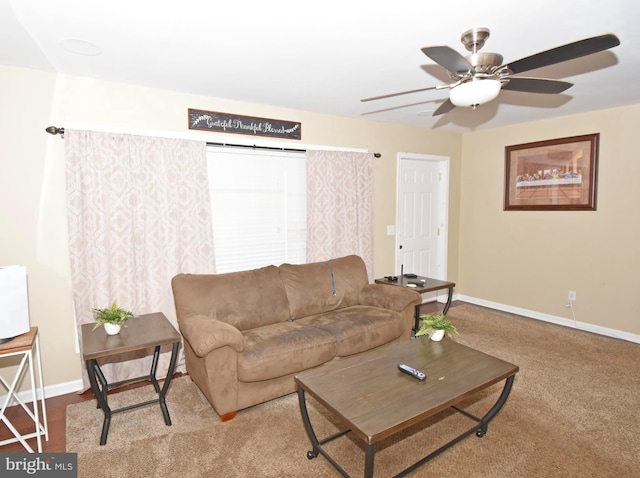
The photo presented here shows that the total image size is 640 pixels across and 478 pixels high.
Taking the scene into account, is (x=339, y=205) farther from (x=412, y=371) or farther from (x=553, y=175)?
(x=553, y=175)

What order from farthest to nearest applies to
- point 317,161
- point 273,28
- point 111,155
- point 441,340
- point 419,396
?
point 317,161 → point 111,155 → point 441,340 → point 273,28 → point 419,396

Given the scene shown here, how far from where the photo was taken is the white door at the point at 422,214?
496 cm

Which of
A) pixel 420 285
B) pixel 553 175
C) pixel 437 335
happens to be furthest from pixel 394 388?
pixel 553 175

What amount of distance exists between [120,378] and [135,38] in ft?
8.66

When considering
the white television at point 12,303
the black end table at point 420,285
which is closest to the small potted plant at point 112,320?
the white television at point 12,303

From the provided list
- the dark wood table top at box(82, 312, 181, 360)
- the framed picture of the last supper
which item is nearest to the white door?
the framed picture of the last supper

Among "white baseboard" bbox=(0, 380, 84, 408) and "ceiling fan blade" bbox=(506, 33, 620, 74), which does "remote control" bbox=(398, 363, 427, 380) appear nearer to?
"ceiling fan blade" bbox=(506, 33, 620, 74)

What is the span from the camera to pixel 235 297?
3152 mm

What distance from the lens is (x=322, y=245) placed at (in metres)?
4.11

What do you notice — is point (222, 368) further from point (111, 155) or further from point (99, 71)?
point (99, 71)

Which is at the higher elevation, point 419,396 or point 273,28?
point 273,28

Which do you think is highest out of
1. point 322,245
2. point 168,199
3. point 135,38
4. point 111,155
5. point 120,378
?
point 135,38

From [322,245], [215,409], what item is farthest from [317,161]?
[215,409]

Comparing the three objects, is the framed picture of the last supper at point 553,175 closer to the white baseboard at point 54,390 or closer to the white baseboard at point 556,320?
the white baseboard at point 556,320
